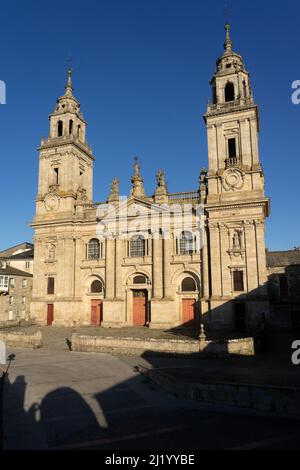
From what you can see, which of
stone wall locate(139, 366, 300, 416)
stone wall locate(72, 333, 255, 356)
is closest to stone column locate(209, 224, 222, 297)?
stone wall locate(72, 333, 255, 356)

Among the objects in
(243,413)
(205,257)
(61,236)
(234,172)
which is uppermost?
(234,172)

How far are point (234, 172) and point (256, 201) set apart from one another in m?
3.85

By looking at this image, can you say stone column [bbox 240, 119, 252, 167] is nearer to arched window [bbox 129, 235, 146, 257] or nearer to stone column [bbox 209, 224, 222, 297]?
stone column [bbox 209, 224, 222, 297]

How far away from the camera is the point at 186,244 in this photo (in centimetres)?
3809

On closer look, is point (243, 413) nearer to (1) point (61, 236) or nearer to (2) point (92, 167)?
(1) point (61, 236)

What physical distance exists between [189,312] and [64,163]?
75.5ft

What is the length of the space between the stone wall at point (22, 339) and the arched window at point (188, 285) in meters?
14.8

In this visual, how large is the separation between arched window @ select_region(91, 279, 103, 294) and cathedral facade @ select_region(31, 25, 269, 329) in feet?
0.37

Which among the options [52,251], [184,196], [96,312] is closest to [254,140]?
[184,196]

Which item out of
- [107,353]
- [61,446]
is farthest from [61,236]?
[61,446]

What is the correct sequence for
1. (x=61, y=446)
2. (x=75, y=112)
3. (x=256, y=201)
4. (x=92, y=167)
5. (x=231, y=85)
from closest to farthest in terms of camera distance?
(x=61, y=446)
(x=256, y=201)
(x=231, y=85)
(x=75, y=112)
(x=92, y=167)

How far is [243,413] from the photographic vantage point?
47.2 ft

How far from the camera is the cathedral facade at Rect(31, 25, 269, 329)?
34.7 metres
